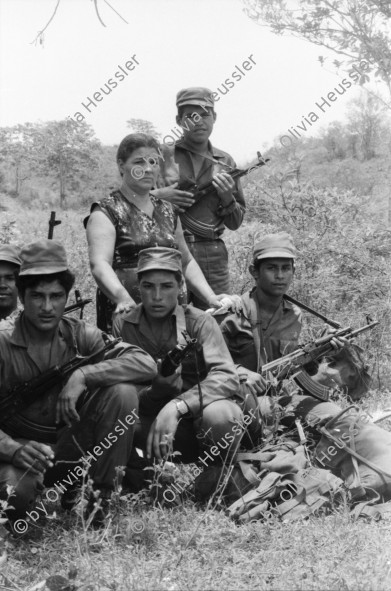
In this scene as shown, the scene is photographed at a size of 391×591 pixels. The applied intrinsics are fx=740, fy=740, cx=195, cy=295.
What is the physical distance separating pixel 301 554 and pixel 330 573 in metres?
0.30

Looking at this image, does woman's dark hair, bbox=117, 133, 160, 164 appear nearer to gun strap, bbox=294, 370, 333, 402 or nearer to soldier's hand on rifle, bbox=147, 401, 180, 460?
soldier's hand on rifle, bbox=147, 401, 180, 460

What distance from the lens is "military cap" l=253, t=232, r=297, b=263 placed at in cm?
528

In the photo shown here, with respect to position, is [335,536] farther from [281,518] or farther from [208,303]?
[208,303]

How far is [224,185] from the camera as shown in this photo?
18.2 ft

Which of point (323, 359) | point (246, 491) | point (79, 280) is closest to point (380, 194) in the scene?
point (79, 280)

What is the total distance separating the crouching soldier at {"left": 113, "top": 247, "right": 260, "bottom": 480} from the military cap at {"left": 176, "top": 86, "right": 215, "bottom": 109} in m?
1.41

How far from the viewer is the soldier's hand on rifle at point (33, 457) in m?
3.72

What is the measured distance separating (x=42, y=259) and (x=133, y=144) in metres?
1.22

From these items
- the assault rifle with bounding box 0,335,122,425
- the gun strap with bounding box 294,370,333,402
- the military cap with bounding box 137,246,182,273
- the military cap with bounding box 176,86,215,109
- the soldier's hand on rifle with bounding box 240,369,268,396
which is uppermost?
the military cap with bounding box 176,86,215,109

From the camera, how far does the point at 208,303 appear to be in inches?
204

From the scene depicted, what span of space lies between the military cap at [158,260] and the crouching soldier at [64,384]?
1.70 feet

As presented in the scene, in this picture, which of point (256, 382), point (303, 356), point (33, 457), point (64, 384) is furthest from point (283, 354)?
point (33, 457)

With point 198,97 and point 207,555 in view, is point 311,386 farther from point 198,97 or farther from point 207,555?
point 198,97

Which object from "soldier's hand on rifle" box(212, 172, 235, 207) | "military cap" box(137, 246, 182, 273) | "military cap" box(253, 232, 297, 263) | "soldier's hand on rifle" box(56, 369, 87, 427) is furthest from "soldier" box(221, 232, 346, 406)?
"soldier's hand on rifle" box(56, 369, 87, 427)
